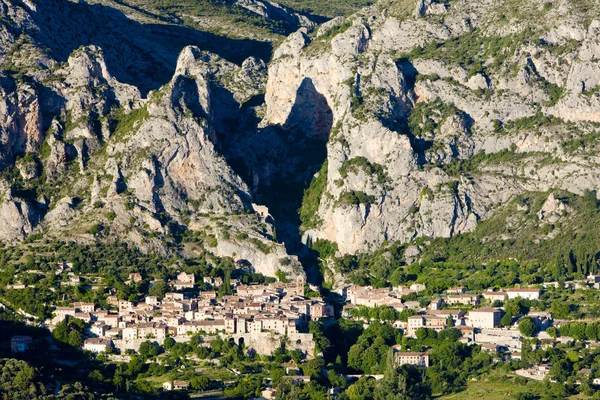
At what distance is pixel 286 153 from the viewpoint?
591 feet

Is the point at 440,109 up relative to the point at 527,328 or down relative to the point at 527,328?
up

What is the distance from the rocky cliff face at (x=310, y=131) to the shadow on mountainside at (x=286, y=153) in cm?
16

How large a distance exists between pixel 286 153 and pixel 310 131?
371 centimetres

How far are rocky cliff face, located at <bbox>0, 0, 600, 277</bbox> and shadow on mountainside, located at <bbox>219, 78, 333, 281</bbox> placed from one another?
164 mm

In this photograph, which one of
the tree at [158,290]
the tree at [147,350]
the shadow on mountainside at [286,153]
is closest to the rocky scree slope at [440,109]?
the shadow on mountainside at [286,153]

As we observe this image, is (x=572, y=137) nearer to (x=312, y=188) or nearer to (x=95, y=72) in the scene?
(x=312, y=188)

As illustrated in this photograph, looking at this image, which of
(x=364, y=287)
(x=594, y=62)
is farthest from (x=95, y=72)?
(x=594, y=62)

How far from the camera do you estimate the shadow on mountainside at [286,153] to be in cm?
17550

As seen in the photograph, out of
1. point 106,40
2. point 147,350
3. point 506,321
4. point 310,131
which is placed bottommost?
point 147,350

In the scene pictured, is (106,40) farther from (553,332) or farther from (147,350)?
(553,332)

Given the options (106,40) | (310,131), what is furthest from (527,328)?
(106,40)

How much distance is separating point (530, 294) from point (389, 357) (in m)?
18.7

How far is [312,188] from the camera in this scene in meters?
176

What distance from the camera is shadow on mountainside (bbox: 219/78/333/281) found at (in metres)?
176
